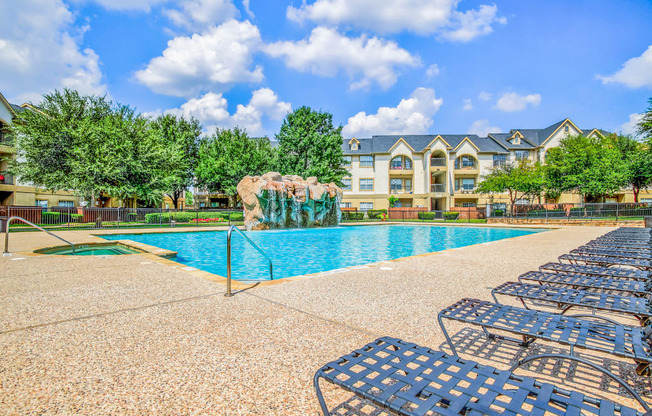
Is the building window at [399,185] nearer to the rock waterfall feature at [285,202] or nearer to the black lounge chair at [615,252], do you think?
the rock waterfall feature at [285,202]

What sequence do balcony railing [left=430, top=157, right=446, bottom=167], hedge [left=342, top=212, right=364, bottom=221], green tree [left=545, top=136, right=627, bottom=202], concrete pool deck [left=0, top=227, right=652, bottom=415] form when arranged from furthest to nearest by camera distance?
balcony railing [left=430, top=157, right=446, bottom=167]
hedge [left=342, top=212, right=364, bottom=221]
green tree [left=545, top=136, right=627, bottom=202]
concrete pool deck [left=0, top=227, right=652, bottom=415]

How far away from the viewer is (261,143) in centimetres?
4284

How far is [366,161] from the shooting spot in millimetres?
46344

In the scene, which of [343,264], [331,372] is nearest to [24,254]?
[343,264]

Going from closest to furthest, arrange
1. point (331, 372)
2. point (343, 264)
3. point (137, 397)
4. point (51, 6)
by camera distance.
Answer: point (331, 372) < point (137, 397) < point (343, 264) < point (51, 6)

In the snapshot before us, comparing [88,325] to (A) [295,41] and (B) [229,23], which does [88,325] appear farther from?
(A) [295,41]

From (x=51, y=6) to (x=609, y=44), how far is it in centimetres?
2252

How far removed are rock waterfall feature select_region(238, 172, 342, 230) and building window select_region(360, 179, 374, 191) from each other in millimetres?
20349

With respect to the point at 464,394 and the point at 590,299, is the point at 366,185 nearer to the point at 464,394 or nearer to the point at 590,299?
the point at 590,299

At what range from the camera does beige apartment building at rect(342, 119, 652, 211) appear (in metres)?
44.2

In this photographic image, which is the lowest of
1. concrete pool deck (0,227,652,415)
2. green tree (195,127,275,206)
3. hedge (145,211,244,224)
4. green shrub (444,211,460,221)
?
green shrub (444,211,460,221)

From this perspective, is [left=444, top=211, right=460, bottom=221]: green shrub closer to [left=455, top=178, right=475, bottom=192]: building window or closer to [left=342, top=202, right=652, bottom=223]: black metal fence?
[left=342, top=202, right=652, bottom=223]: black metal fence

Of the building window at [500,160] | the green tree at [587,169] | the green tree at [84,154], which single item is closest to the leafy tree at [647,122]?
the green tree at [587,169]

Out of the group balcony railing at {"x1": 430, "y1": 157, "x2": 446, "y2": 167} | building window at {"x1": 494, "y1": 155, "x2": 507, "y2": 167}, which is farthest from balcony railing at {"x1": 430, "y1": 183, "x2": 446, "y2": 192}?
building window at {"x1": 494, "y1": 155, "x2": 507, "y2": 167}
